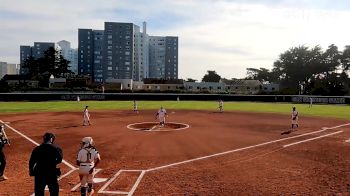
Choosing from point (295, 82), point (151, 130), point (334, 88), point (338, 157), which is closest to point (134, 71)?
point (295, 82)

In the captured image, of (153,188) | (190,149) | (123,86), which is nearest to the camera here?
(153,188)

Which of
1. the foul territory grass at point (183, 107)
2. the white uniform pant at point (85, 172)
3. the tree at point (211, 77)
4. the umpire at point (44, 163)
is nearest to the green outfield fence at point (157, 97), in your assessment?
the foul territory grass at point (183, 107)

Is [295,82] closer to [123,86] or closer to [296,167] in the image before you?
[123,86]

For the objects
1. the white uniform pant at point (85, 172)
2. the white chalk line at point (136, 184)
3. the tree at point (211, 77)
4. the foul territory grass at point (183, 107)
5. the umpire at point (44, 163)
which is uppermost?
the tree at point (211, 77)

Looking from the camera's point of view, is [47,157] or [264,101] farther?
[264,101]

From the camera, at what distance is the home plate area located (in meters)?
12.5

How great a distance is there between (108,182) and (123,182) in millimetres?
545

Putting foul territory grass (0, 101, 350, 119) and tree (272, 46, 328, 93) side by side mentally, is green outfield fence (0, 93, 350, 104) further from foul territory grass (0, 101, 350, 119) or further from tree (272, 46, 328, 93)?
tree (272, 46, 328, 93)

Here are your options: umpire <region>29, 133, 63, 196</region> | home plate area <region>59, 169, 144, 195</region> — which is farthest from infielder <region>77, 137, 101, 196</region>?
home plate area <region>59, 169, 144, 195</region>

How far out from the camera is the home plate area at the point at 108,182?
12.5 meters

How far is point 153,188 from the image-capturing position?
12.9 metres

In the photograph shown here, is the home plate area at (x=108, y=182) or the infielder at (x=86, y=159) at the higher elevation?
the infielder at (x=86, y=159)

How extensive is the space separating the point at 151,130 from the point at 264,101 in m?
55.2

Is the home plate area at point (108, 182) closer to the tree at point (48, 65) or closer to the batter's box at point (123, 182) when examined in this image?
the batter's box at point (123, 182)
